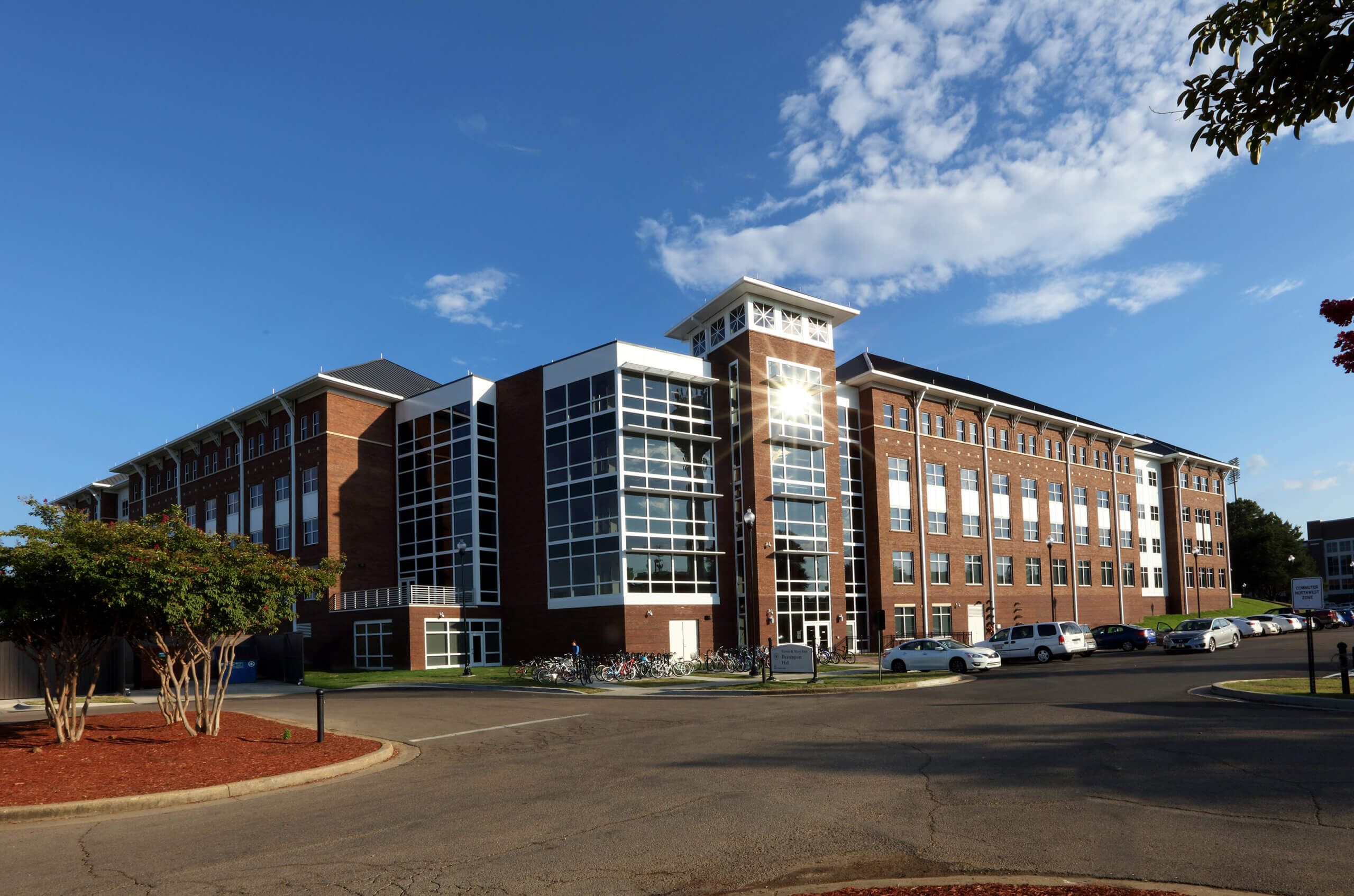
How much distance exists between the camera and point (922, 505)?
54.1m

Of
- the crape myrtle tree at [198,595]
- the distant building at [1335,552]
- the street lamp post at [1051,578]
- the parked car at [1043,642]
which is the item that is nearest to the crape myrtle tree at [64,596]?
the crape myrtle tree at [198,595]

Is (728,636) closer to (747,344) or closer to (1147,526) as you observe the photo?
(747,344)

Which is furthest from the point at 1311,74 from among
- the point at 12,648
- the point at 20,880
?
the point at 12,648

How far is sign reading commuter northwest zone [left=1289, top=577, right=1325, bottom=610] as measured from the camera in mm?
20578

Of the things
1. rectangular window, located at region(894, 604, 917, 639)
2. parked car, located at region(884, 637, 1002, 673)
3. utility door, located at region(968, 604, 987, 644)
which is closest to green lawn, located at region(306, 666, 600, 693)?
parked car, located at region(884, 637, 1002, 673)

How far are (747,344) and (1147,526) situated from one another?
4433cm

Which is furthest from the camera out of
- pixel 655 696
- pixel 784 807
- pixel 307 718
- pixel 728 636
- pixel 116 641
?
pixel 728 636

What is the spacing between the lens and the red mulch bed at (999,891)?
249 inches

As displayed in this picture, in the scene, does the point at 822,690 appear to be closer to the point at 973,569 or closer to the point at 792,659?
the point at 792,659

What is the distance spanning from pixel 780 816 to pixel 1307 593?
1711 cm

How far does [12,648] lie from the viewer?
30.8 m

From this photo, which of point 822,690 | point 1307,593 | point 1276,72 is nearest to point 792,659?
point 822,690

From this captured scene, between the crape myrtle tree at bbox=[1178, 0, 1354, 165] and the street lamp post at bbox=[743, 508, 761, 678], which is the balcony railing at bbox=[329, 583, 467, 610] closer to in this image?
the street lamp post at bbox=[743, 508, 761, 678]

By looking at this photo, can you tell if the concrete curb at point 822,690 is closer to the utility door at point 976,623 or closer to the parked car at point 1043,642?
the parked car at point 1043,642
